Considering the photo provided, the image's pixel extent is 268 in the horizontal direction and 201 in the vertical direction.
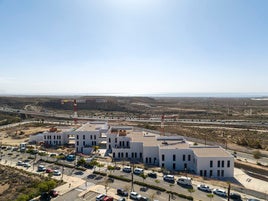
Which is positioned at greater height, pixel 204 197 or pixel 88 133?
pixel 88 133

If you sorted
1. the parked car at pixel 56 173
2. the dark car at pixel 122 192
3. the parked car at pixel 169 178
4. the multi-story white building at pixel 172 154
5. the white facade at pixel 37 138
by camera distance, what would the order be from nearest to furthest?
the dark car at pixel 122 192 < the parked car at pixel 169 178 < the parked car at pixel 56 173 < the multi-story white building at pixel 172 154 < the white facade at pixel 37 138

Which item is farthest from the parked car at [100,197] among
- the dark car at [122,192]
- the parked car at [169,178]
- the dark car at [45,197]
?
the parked car at [169,178]

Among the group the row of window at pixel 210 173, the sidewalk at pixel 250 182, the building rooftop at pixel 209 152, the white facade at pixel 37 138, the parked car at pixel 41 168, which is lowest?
the sidewalk at pixel 250 182

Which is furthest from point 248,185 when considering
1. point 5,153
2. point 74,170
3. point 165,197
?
point 5,153

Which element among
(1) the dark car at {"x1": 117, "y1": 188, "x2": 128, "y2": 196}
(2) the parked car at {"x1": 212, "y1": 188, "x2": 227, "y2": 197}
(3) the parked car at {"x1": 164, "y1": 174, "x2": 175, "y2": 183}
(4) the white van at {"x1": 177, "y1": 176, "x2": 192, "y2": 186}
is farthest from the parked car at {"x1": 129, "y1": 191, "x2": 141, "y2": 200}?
(2) the parked car at {"x1": 212, "y1": 188, "x2": 227, "y2": 197}

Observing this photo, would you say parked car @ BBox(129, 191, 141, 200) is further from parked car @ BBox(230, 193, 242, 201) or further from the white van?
parked car @ BBox(230, 193, 242, 201)

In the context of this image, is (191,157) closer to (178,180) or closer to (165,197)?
(178,180)

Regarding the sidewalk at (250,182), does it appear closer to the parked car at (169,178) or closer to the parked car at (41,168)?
the parked car at (169,178)

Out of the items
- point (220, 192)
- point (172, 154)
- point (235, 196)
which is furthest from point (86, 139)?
point (235, 196)
